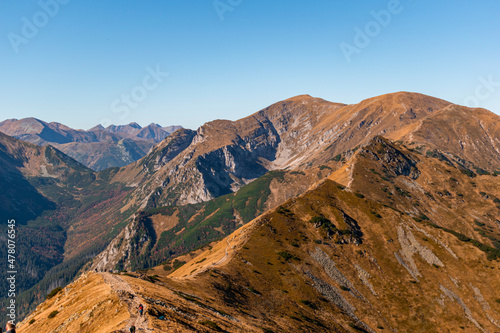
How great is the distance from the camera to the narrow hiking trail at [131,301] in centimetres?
4806

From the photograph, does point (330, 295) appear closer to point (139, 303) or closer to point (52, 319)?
point (139, 303)

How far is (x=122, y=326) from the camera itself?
156ft

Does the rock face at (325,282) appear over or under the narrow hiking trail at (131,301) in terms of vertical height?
under

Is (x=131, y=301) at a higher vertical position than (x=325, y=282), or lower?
higher

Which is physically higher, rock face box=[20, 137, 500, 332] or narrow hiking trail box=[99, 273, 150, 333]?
narrow hiking trail box=[99, 273, 150, 333]

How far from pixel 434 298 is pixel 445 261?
28.3 metres

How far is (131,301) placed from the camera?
2324 inches

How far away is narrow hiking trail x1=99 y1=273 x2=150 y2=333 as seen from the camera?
48.1m

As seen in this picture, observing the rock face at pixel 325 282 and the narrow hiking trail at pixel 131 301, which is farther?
the rock face at pixel 325 282

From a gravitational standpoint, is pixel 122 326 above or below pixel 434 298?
above

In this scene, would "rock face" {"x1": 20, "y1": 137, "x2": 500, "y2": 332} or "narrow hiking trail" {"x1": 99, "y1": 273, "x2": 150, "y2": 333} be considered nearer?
"narrow hiking trail" {"x1": 99, "y1": 273, "x2": 150, "y2": 333}

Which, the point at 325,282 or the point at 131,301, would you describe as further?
the point at 325,282

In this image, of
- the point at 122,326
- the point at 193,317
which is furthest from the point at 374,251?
the point at 122,326

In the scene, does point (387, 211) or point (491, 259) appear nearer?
point (491, 259)
